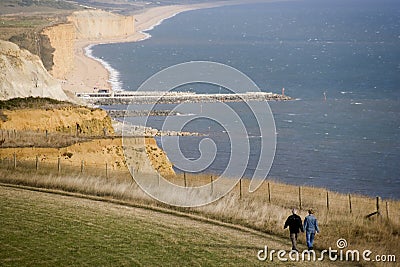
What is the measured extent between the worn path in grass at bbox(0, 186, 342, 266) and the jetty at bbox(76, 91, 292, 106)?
60302 mm

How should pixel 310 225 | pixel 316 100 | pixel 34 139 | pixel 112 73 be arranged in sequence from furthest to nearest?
pixel 112 73, pixel 316 100, pixel 34 139, pixel 310 225

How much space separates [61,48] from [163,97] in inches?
1280

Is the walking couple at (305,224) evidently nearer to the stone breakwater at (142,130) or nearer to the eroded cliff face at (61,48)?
the stone breakwater at (142,130)


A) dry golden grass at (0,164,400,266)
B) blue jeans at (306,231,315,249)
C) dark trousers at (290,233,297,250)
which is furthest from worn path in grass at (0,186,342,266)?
dry golden grass at (0,164,400,266)

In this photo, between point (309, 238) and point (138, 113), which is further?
point (138, 113)

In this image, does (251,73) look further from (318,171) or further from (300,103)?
(318,171)

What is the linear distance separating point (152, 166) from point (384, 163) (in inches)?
994

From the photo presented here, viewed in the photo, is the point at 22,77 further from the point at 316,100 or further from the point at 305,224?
the point at 316,100

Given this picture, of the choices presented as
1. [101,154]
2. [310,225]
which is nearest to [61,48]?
[101,154]

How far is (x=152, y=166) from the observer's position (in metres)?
38.5

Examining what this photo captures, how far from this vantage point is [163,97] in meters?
89.0

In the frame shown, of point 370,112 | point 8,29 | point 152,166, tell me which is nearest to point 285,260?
point 152,166


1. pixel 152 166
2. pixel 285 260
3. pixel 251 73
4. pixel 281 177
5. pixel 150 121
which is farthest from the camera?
pixel 251 73

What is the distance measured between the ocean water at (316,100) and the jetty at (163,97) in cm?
263
